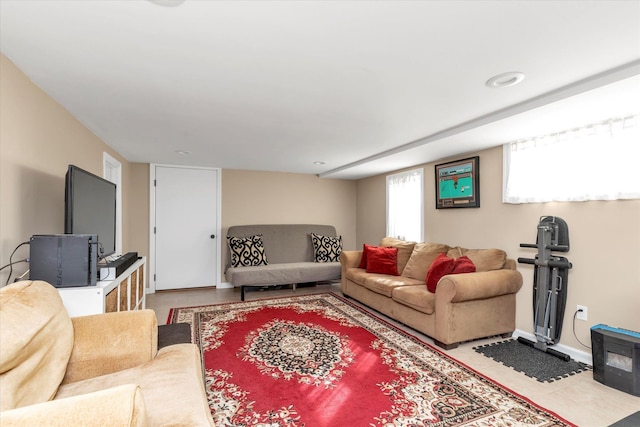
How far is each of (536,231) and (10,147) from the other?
4245mm

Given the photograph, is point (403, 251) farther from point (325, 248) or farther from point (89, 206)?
point (89, 206)

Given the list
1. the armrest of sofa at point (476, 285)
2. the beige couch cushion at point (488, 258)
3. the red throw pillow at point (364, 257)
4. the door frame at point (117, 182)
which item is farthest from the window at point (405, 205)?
the door frame at point (117, 182)

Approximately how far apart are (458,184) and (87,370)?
3.98 m

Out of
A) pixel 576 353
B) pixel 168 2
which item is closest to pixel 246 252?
pixel 168 2

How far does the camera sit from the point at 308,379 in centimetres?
233

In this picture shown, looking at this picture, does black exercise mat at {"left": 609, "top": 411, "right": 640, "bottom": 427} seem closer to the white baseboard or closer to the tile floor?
the tile floor

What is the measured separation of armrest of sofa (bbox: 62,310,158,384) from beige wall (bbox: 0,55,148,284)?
760 millimetres

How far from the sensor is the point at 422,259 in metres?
4.02

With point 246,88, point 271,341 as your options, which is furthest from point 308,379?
point 246,88

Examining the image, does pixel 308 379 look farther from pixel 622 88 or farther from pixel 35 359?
pixel 622 88

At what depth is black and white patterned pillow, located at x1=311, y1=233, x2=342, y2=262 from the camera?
5.67m

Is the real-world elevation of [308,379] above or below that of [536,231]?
below

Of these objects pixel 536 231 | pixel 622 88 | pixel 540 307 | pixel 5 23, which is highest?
pixel 5 23

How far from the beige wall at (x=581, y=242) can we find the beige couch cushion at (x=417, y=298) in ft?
3.32
